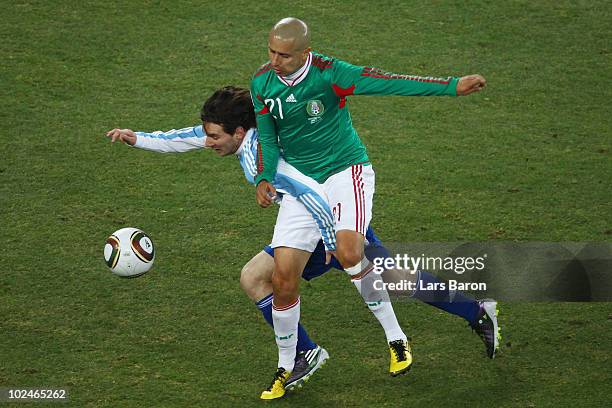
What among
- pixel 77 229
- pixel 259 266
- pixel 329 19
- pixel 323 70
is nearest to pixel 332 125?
pixel 323 70

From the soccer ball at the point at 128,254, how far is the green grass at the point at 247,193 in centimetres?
44

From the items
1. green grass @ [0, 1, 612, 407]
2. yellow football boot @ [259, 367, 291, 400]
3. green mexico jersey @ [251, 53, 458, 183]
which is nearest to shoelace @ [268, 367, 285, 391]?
yellow football boot @ [259, 367, 291, 400]

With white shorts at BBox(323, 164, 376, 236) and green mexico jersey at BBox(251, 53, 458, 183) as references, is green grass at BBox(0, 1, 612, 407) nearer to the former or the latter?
white shorts at BBox(323, 164, 376, 236)

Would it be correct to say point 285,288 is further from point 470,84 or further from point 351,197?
point 470,84

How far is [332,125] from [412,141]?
3294 mm

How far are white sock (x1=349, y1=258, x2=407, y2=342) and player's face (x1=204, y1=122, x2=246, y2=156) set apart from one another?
1.16 meters

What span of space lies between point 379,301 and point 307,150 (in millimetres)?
1103

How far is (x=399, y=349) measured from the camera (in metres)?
6.96

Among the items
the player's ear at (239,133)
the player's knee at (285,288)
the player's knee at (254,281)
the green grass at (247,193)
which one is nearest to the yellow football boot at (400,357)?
the green grass at (247,193)

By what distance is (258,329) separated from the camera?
766cm

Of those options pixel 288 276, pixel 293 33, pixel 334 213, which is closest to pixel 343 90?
pixel 293 33

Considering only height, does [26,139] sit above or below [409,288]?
above

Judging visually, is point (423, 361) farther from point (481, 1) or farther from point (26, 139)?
point (481, 1)

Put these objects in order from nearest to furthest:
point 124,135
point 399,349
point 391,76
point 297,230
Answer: point 391,76
point 297,230
point 399,349
point 124,135
